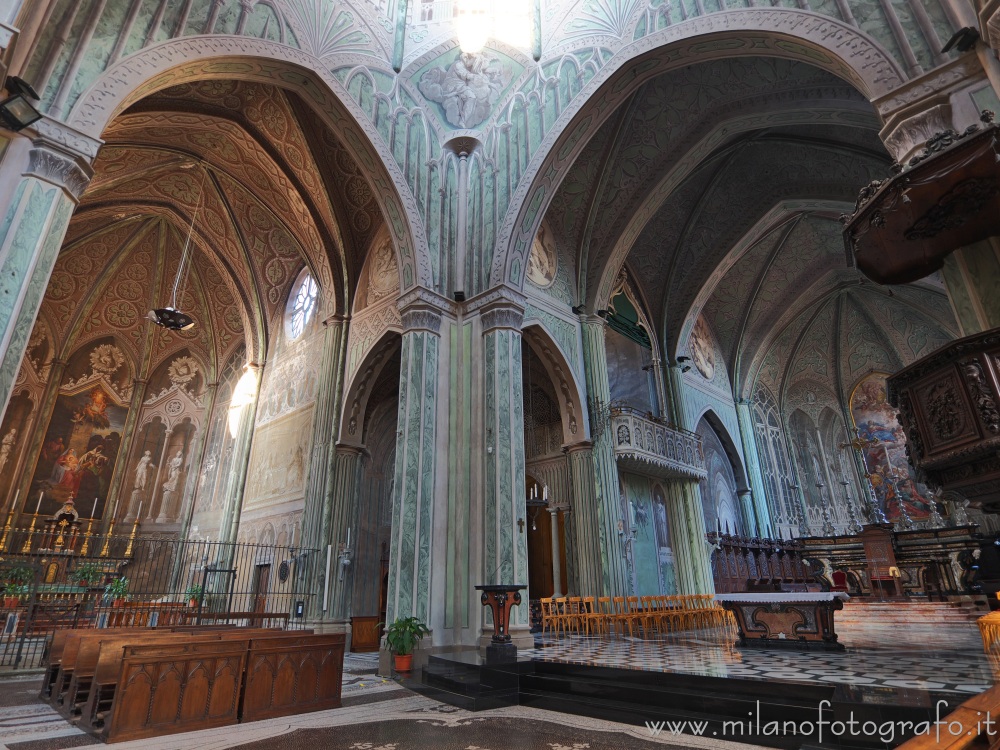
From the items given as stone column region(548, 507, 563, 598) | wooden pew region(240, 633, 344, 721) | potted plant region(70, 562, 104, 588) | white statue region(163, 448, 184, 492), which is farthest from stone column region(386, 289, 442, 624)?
white statue region(163, 448, 184, 492)

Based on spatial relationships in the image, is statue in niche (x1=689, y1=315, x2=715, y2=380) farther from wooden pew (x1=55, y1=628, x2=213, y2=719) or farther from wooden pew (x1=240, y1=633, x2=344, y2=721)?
wooden pew (x1=55, y1=628, x2=213, y2=719)

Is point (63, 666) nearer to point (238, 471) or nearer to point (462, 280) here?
point (462, 280)

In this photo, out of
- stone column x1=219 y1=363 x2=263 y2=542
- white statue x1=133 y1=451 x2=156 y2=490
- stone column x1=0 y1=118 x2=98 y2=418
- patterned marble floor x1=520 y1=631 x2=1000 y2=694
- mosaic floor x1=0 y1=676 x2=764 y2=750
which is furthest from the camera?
white statue x1=133 y1=451 x2=156 y2=490

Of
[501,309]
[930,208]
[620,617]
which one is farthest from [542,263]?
[930,208]

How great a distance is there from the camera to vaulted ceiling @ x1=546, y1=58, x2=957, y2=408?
11.8m

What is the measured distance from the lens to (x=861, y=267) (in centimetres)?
579

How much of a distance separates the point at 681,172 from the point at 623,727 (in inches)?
475

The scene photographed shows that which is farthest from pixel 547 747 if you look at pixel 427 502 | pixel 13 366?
pixel 13 366

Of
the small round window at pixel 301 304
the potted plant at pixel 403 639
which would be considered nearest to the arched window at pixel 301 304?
the small round window at pixel 301 304

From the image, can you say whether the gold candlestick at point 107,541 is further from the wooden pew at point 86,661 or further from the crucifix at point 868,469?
the crucifix at point 868,469

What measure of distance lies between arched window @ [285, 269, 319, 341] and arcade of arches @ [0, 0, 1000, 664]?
0.36 ft

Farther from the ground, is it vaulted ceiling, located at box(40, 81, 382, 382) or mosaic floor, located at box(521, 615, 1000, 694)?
vaulted ceiling, located at box(40, 81, 382, 382)

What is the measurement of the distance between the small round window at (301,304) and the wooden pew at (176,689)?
12.0 metres

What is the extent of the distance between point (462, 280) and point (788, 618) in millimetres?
7883
